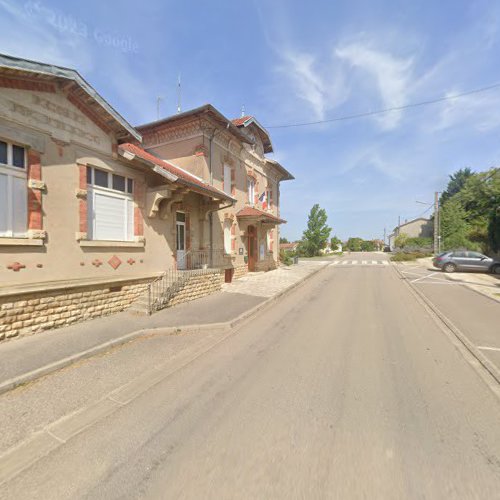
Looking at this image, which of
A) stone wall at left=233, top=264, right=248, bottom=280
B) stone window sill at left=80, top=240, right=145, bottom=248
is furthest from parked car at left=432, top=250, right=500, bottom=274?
stone window sill at left=80, top=240, right=145, bottom=248

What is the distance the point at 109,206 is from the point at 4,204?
2.37m

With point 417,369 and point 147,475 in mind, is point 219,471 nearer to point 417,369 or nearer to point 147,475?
point 147,475

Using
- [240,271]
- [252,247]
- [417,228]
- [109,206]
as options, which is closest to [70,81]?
[109,206]

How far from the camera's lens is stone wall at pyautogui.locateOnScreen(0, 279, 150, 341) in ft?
18.0

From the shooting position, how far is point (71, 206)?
6.65 metres

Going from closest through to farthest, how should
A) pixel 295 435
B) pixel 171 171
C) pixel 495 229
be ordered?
pixel 295 435
pixel 171 171
pixel 495 229

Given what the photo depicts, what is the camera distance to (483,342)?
5.54 metres

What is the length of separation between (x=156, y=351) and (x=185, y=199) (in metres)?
6.87

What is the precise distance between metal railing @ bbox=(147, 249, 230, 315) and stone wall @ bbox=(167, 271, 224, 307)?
0.39ft

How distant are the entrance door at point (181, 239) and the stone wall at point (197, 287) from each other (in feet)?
3.94

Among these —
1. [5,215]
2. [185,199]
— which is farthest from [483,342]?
[5,215]

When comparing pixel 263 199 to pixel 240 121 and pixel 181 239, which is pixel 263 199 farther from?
pixel 181 239

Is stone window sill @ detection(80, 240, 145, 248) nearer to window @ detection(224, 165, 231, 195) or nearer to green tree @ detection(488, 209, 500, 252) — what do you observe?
window @ detection(224, 165, 231, 195)

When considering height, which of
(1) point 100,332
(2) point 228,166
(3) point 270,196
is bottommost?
(1) point 100,332
